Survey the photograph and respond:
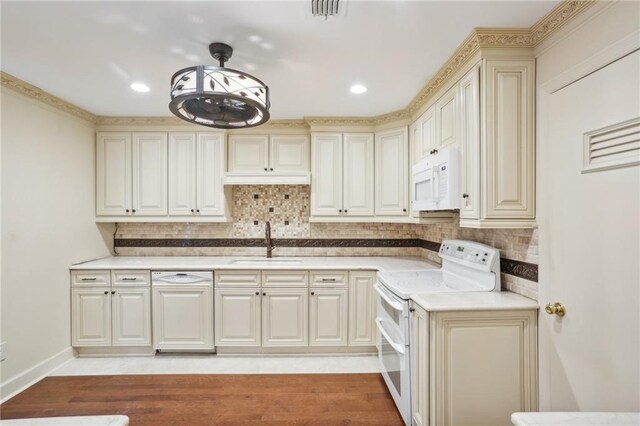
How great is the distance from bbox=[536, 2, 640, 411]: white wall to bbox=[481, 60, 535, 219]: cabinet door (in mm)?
57

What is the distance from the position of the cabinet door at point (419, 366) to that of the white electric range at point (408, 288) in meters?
0.04

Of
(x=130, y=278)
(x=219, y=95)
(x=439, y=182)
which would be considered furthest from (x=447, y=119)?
(x=130, y=278)

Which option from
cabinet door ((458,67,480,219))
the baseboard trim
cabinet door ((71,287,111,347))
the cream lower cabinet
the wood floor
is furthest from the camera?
cabinet door ((71,287,111,347))

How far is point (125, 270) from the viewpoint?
2.83m

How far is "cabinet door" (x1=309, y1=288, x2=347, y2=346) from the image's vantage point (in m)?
2.87

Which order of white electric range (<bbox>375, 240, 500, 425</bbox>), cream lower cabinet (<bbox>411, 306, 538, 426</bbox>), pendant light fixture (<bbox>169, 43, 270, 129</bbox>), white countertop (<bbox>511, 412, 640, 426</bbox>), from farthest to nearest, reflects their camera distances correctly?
white electric range (<bbox>375, 240, 500, 425</bbox>), cream lower cabinet (<bbox>411, 306, 538, 426</bbox>), pendant light fixture (<bbox>169, 43, 270, 129</bbox>), white countertop (<bbox>511, 412, 640, 426</bbox>)

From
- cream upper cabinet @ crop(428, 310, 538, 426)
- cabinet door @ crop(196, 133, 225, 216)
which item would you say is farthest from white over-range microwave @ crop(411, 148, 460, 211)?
cabinet door @ crop(196, 133, 225, 216)

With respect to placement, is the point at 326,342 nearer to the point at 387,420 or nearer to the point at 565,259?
the point at 387,420

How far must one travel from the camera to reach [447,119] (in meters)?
2.16

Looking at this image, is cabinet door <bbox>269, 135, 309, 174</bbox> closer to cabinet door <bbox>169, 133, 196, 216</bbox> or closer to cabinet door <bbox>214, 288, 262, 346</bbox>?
cabinet door <bbox>169, 133, 196, 216</bbox>

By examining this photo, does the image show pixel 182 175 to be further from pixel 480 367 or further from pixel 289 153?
pixel 480 367

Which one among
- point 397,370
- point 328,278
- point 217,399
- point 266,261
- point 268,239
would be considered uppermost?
point 268,239

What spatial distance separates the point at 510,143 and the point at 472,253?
81 centimetres

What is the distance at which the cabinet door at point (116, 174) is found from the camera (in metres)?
3.17
